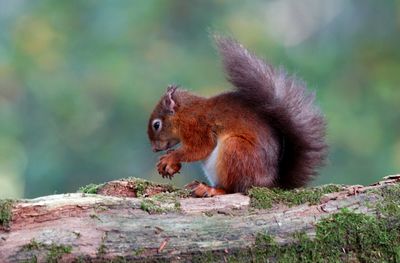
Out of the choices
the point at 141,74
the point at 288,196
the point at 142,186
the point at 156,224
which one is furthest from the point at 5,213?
the point at 141,74

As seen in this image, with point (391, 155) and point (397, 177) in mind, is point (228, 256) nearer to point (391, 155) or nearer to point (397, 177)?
point (397, 177)

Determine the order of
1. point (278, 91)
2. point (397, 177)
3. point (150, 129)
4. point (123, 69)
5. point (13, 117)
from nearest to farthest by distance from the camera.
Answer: point (397, 177) < point (278, 91) < point (150, 129) < point (123, 69) < point (13, 117)

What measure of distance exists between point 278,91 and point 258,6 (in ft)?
20.1

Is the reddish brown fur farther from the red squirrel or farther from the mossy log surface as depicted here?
the mossy log surface

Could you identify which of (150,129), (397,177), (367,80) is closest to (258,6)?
(367,80)

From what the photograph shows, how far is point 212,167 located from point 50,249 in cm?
81

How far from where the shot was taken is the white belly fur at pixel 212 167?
302cm

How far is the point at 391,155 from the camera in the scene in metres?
7.34

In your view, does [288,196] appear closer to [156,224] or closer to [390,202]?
[390,202]

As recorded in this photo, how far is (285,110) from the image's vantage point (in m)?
3.00

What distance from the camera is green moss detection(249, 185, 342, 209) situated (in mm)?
2691

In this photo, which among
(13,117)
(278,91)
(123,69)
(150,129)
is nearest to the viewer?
(278,91)

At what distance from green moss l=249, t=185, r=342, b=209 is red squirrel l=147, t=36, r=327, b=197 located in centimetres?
16

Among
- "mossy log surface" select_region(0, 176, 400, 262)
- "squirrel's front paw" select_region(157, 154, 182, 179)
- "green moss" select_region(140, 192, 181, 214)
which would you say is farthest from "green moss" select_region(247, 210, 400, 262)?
"squirrel's front paw" select_region(157, 154, 182, 179)
